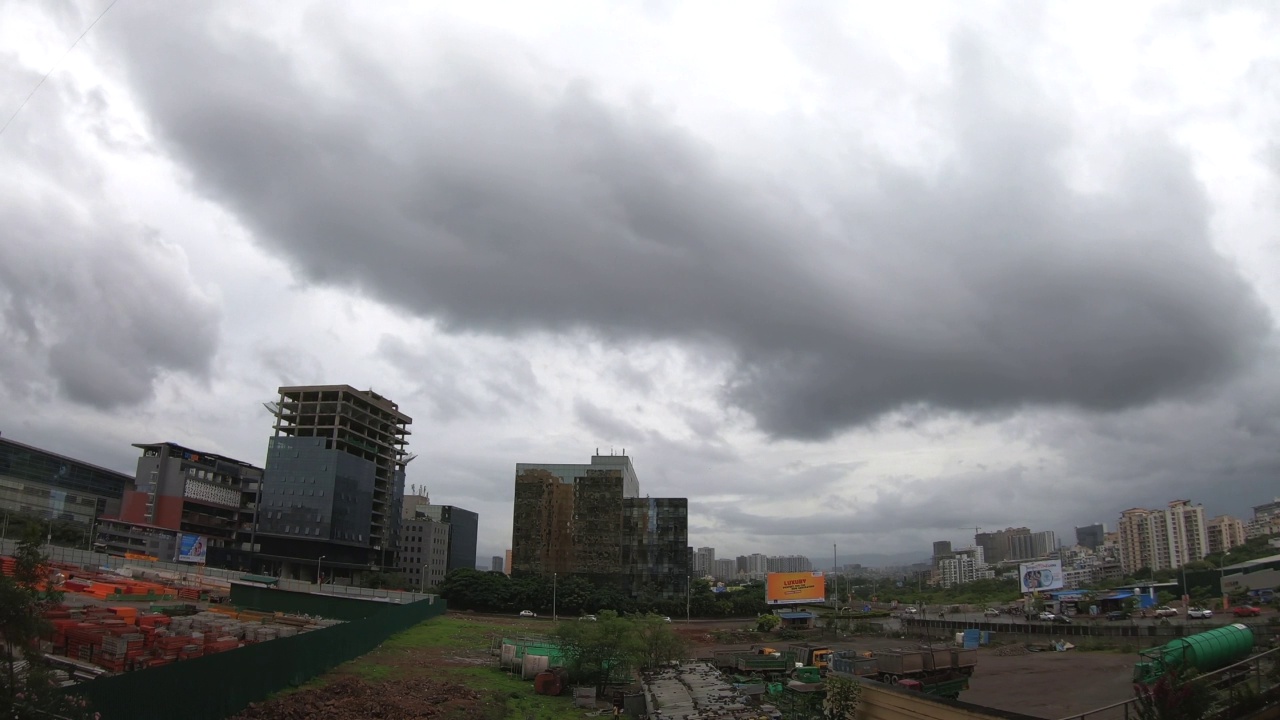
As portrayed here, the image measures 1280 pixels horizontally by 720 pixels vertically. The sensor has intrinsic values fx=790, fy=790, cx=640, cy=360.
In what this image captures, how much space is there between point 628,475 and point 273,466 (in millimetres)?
62992

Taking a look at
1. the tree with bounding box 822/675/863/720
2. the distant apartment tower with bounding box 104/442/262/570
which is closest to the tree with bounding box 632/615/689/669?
the tree with bounding box 822/675/863/720

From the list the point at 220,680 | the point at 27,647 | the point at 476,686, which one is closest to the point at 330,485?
the point at 476,686

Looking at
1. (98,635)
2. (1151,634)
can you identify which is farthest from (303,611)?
(1151,634)

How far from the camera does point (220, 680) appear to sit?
2469 cm

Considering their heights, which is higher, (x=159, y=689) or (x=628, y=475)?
(x=628, y=475)

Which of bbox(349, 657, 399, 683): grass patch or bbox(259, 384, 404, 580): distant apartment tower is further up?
bbox(259, 384, 404, 580): distant apartment tower

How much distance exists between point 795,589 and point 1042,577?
111 ft

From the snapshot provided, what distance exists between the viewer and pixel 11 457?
128375 mm

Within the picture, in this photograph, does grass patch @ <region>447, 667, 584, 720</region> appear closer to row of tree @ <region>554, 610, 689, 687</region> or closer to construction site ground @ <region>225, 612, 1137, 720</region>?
construction site ground @ <region>225, 612, 1137, 720</region>

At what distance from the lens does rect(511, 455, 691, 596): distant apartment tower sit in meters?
133

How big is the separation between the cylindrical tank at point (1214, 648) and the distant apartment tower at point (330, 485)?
129434 millimetres

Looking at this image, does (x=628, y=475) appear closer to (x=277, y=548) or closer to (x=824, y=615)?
(x=824, y=615)

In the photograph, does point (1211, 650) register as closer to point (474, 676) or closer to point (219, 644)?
point (474, 676)

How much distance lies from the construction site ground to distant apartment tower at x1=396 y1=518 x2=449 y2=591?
121254 millimetres
